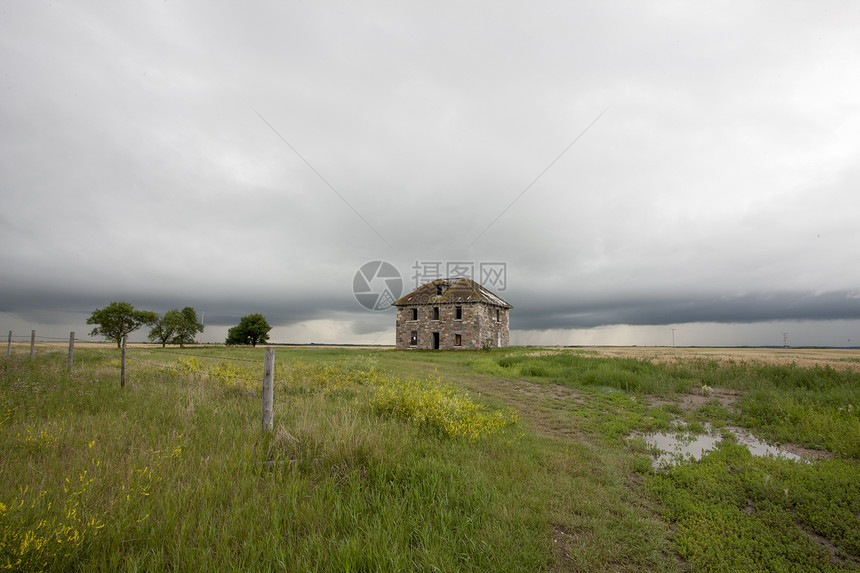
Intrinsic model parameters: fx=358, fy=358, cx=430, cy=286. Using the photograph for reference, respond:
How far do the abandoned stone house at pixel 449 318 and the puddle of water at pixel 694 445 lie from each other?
33279 mm

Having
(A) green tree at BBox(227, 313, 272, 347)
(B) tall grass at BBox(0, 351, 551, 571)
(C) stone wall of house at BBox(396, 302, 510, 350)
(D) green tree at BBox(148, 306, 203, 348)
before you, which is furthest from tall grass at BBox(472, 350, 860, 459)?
(D) green tree at BBox(148, 306, 203, 348)

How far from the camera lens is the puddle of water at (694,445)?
6671mm

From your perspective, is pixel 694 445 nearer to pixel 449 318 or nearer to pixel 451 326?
pixel 451 326

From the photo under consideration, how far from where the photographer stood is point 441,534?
369 centimetres

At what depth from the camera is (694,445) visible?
7559 millimetres

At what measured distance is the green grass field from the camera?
128 inches

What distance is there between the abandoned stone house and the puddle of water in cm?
3328

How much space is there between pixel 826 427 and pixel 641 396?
5410 mm

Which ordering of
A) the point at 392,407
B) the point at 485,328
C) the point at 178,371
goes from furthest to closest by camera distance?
1. the point at 485,328
2. the point at 178,371
3. the point at 392,407

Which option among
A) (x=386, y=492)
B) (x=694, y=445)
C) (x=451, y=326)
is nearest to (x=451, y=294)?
(x=451, y=326)

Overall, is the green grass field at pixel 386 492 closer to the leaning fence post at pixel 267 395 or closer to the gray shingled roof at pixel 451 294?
the leaning fence post at pixel 267 395

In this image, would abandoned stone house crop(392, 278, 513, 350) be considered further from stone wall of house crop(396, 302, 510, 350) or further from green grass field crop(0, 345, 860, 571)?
green grass field crop(0, 345, 860, 571)

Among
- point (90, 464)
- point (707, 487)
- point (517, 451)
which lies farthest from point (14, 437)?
point (707, 487)

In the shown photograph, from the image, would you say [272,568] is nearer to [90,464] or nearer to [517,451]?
[90,464]
